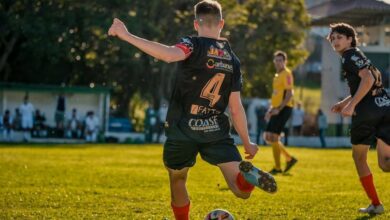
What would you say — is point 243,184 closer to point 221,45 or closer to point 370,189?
point 221,45

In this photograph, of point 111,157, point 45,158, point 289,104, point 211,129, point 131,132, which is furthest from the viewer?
point 131,132

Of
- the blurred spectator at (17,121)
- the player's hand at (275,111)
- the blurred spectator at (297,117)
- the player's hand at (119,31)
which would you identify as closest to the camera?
the player's hand at (119,31)

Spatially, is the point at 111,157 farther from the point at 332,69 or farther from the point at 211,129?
the point at 332,69

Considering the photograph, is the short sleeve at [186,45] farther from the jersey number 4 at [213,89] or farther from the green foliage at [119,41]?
the green foliage at [119,41]

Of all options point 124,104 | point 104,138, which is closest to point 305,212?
point 104,138

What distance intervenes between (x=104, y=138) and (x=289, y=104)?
20200 mm

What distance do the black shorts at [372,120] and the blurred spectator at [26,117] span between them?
24.9 metres

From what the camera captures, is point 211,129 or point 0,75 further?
point 0,75

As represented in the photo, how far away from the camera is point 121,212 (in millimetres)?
9008

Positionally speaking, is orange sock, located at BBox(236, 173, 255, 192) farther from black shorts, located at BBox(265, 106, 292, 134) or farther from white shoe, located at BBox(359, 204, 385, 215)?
black shorts, located at BBox(265, 106, 292, 134)

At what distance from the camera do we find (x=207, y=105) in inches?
267

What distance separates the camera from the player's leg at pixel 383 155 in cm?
907

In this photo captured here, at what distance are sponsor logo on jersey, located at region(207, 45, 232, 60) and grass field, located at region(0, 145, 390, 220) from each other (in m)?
2.49

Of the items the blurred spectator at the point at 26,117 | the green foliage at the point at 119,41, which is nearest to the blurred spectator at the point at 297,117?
the green foliage at the point at 119,41
